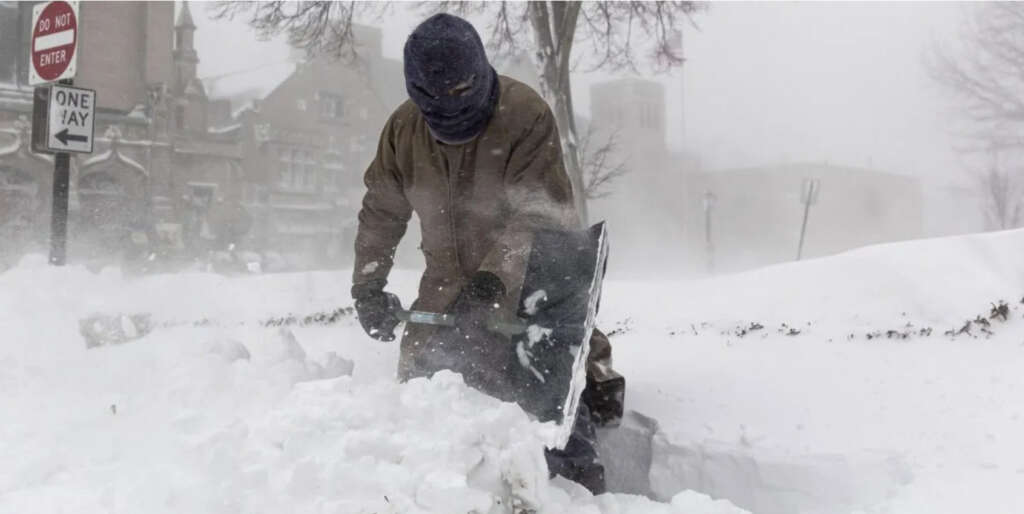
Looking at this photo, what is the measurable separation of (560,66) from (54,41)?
5753 millimetres

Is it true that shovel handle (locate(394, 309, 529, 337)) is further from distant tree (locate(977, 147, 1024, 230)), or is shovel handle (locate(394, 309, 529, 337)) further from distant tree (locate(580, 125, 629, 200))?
distant tree (locate(977, 147, 1024, 230))

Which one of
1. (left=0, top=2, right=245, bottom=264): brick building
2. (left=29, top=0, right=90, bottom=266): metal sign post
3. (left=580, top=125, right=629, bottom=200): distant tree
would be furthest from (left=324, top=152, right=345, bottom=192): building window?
(left=29, top=0, right=90, bottom=266): metal sign post

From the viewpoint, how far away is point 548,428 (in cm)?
252

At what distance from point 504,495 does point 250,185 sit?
3295cm

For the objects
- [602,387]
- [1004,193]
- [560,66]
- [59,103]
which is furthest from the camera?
[1004,193]

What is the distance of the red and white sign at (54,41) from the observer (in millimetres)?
6434

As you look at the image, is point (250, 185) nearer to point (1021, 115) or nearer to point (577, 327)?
point (1021, 115)

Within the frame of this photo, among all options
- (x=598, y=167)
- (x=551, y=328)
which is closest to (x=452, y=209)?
(x=551, y=328)

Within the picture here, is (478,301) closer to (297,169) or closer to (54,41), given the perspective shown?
(54,41)

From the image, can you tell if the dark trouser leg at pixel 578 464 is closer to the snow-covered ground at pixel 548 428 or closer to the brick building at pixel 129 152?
the snow-covered ground at pixel 548 428

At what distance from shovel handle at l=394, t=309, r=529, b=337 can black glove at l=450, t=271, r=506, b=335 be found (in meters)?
0.05

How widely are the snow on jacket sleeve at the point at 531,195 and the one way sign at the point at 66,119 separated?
4606 mm

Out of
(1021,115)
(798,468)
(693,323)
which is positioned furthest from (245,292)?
(1021,115)

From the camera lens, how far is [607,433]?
13.0ft
